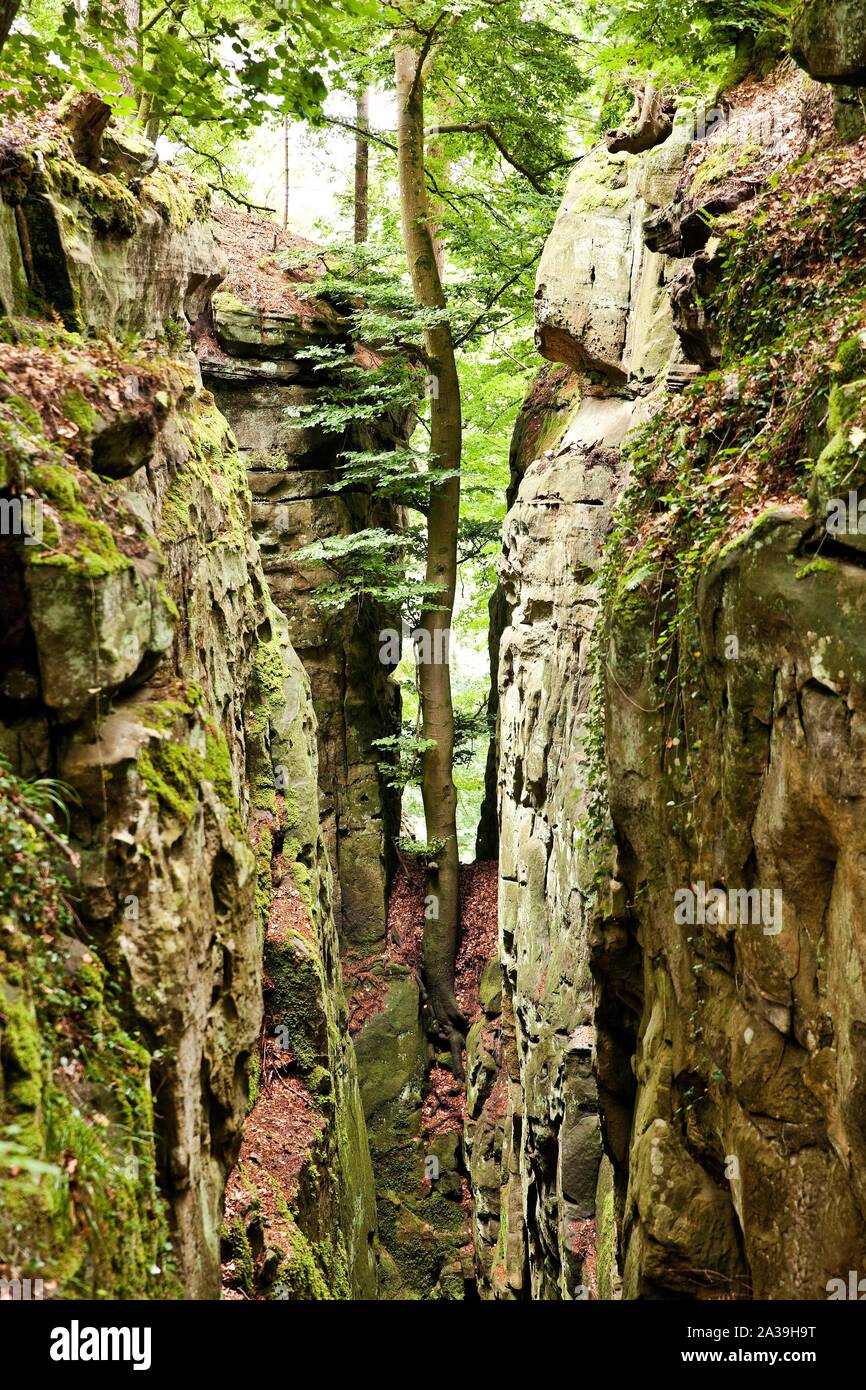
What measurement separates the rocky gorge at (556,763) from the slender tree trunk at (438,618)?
356 cm

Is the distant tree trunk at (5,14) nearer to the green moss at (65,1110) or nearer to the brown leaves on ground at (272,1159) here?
the green moss at (65,1110)

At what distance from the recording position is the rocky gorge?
16.8 ft

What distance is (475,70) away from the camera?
15.2 m

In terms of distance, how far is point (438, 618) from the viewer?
1705 centimetres

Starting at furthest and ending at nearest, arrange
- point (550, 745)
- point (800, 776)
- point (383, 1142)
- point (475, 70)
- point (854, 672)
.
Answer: point (383, 1142)
point (475, 70)
point (550, 745)
point (800, 776)
point (854, 672)

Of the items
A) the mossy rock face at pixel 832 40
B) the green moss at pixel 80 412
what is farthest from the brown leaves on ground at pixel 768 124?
the green moss at pixel 80 412

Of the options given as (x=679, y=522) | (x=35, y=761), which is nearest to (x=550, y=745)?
(x=679, y=522)

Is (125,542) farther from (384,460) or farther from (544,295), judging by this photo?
(384,460)

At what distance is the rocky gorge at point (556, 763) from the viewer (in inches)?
201

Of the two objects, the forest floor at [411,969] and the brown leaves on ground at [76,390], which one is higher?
the brown leaves on ground at [76,390]

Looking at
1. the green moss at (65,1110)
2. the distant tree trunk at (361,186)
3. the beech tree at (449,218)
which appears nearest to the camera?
the green moss at (65,1110)

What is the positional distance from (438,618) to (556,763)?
5.45 m
